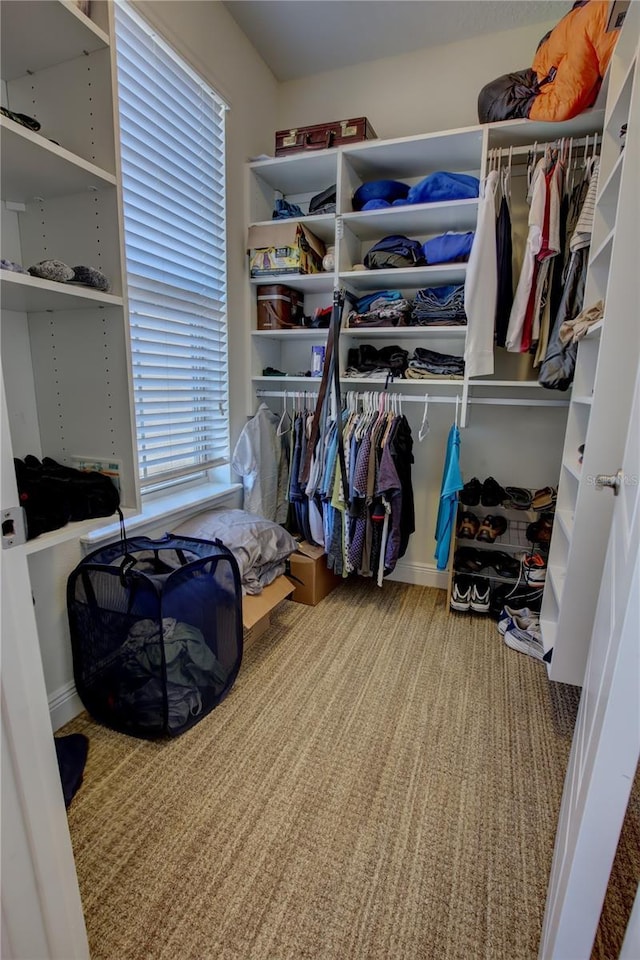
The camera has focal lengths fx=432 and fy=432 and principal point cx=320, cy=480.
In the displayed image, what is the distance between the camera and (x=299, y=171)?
2.52 meters

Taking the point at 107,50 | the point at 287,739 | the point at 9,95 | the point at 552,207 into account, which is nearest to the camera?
the point at 107,50

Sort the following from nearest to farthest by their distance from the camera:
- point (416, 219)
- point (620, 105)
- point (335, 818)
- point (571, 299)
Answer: point (335, 818), point (620, 105), point (571, 299), point (416, 219)

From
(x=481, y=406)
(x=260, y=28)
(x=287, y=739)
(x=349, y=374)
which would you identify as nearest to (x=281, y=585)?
(x=287, y=739)

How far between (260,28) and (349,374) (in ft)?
6.06

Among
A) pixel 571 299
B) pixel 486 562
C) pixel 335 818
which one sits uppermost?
pixel 571 299

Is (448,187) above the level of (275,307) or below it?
above

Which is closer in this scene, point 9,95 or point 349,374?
point 9,95

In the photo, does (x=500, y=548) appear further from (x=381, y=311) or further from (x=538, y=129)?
(x=538, y=129)

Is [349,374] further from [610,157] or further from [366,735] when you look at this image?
[366,735]

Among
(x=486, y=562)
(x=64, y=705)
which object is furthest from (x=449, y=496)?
(x=64, y=705)

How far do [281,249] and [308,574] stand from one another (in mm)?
1887

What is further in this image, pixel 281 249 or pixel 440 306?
pixel 281 249

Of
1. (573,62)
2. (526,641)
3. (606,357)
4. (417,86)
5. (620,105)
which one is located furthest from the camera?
(417,86)

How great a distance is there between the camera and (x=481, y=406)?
8.52ft
